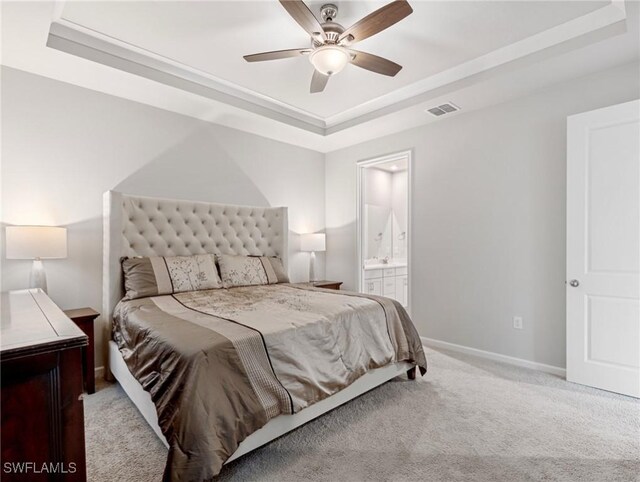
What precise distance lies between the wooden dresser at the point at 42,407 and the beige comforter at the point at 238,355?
57 cm

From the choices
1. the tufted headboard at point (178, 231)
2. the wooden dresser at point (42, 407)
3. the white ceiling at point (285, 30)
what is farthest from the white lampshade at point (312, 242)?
the wooden dresser at point (42, 407)

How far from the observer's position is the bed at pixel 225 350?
5.14ft

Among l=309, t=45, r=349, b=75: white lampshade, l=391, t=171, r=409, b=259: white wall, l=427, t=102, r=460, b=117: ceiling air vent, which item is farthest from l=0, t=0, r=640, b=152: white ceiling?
l=391, t=171, r=409, b=259: white wall

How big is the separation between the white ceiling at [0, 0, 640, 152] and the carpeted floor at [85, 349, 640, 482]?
2634 millimetres

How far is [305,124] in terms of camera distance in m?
4.35

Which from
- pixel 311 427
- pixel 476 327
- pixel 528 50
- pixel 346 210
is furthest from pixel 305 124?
pixel 311 427

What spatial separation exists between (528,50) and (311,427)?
3320 mm

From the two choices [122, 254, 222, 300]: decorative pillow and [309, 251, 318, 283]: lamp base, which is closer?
A: [122, 254, 222, 300]: decorative pillow

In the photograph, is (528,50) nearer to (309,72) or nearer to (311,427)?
(309,72)

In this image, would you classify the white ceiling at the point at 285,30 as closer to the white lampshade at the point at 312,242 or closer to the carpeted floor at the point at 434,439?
the white lampshade at the point at 312,242

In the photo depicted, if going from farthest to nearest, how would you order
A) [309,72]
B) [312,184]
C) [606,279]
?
[312,184] < [309,72] < [606,279]

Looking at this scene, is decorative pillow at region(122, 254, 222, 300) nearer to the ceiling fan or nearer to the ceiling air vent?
the ceiling fan

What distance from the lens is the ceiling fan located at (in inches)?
78.2

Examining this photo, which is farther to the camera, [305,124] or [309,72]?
[305,124]
